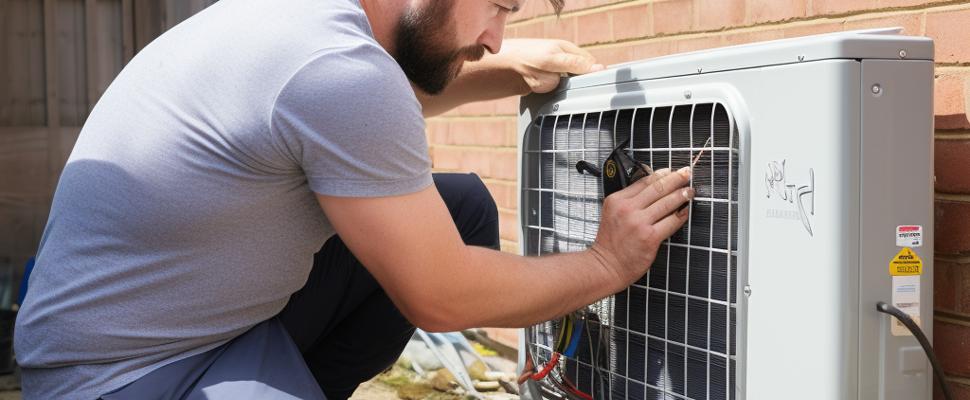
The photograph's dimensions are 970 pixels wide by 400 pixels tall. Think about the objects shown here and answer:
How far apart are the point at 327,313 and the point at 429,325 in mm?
588

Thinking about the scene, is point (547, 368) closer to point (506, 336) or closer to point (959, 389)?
point (959, 389)

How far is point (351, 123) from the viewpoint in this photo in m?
1.53

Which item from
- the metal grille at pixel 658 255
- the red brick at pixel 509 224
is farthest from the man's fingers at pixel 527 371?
the red brick at pixel 509 224

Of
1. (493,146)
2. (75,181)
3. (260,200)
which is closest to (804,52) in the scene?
(260,200)

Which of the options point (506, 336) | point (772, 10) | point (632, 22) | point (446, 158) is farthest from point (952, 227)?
point (446, 158)

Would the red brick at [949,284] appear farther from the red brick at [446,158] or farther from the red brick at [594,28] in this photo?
the red brick at [446,158]

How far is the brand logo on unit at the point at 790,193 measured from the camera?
4.71ft

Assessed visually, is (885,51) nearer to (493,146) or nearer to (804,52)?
(804,52)

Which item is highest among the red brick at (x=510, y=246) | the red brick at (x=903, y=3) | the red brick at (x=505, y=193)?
the red brick at (x=903, y=3)

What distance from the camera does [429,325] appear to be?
173 centimetres

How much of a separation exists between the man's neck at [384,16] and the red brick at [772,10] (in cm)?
82

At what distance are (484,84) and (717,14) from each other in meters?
0.57

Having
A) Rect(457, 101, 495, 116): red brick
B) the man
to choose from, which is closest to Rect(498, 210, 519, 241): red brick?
Rect(457, 101, 495, 116): red brick

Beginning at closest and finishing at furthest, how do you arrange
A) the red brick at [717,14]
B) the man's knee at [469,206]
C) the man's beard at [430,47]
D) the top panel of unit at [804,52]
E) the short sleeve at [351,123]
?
1. the top panel of unit at [804,52]
2. the short sleeve at [351,123]
3. the man's beard at [430,47]
4. the red brick at [717,14]
5. the man's knee at [469,206]
